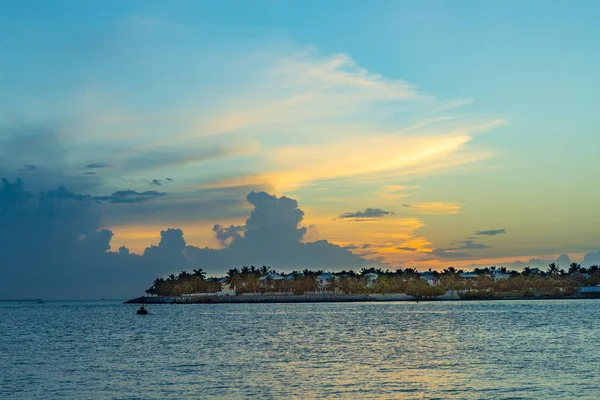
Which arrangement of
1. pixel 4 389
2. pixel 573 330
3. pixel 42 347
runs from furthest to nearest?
pixel 573 330 → pixel 42 347 → pixel 4 389

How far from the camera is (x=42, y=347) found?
284 ft

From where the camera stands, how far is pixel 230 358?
2665 inches

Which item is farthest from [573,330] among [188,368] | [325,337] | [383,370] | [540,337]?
[188,368]

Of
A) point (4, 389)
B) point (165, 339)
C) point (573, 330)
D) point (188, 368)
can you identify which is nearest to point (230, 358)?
point (188, 368)

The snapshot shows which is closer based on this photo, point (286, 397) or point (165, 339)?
point (286, 397)

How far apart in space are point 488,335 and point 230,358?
143ft

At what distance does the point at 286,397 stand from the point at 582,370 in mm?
26929

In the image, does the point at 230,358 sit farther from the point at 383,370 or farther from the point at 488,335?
the point at 488,335

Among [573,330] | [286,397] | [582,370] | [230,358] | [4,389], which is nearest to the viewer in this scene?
[286,397]

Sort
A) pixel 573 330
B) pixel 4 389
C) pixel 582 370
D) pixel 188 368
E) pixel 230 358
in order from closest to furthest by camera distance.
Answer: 1. pixel 4 389
2. pixel 582 370
3. pixel 188 368
4. pixel 230 358
5. pixel 573 330

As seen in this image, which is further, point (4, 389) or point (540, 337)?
point (540, 337)

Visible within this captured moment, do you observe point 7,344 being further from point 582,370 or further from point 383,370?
point 582,370

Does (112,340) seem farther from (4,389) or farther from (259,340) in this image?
(4,389)

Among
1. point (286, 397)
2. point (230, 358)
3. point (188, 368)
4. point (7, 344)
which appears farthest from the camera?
point (7, 344)
